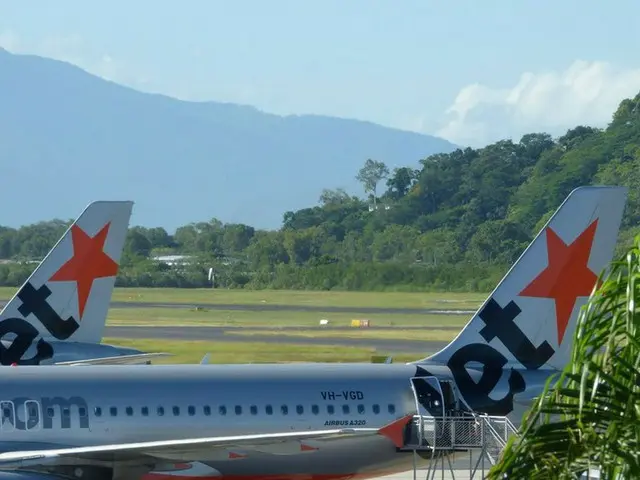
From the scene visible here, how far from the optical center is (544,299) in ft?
93.9

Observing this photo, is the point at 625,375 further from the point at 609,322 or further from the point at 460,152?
the point at 460,152

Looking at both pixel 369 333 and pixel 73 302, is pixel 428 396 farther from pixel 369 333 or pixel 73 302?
pixel 369 333

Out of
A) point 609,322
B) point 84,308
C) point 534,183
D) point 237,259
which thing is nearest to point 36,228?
point 237,259

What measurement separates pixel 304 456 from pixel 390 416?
299 centimetres

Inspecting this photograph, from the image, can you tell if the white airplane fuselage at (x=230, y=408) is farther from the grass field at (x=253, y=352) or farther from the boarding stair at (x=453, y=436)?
the grass field at (x=253, y=352)

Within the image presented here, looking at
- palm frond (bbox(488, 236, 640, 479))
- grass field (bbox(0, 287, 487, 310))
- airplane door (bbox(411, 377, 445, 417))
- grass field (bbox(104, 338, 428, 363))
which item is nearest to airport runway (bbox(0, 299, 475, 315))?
grass field (bbox(0, 287, 487, 310))

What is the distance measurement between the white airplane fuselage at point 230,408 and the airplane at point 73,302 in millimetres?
5864

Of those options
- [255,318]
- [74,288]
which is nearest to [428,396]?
[74,288]

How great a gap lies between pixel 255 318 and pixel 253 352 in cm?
2571

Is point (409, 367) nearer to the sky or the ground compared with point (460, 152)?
nearer to the ground

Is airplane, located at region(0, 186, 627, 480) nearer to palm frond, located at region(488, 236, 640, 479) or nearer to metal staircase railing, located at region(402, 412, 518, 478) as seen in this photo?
metal staircase railing, located at region(402, 412, 518, 478)

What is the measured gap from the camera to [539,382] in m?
27.7

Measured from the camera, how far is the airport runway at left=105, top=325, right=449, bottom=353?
219 ft

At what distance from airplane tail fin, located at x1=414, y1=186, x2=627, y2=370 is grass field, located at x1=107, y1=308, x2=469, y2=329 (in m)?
49.5
